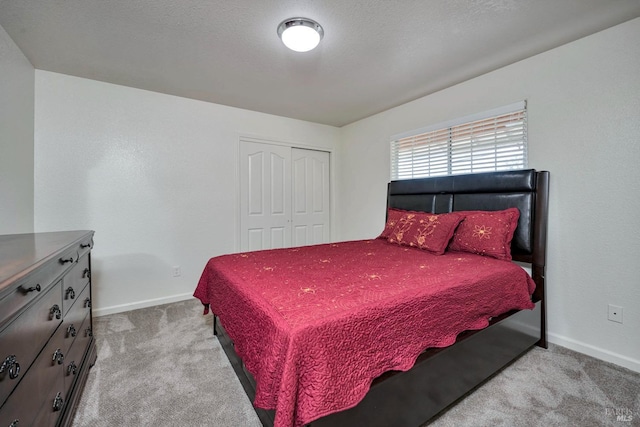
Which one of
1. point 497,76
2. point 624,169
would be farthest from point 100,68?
point 624,169

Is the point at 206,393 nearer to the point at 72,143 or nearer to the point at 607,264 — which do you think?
the point at 72,143

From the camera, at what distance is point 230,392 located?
5.45 feet

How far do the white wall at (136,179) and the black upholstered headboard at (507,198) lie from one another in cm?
243

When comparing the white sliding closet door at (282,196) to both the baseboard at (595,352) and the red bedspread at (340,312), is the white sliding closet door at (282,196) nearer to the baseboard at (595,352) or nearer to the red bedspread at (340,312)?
the red bedspread at (340,312)

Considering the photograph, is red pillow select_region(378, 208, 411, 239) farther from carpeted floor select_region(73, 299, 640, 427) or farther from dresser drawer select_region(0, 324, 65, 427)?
dresser drawer select_region(0, 324, 65, 427)

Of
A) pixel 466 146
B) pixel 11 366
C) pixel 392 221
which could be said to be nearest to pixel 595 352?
pixel 392 221

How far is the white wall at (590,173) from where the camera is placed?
187cm

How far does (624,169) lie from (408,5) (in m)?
1.85

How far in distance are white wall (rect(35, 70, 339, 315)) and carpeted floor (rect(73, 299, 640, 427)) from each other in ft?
3.08

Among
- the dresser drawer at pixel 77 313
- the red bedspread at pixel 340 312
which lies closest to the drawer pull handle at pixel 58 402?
the dresser drawer at pixel 77 313

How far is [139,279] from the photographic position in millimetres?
2973

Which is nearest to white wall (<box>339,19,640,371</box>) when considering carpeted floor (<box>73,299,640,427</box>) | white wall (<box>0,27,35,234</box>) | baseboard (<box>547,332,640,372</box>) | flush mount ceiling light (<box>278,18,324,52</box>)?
baseboard (<box>547,332,640,372</box>)

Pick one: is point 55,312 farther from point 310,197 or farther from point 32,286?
point 310,197

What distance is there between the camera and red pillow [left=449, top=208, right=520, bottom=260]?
7.12 feet
